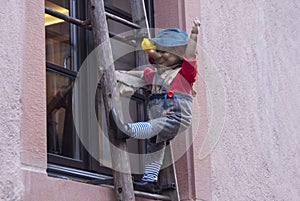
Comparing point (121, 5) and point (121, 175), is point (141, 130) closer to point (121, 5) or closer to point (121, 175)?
point (121, 175)

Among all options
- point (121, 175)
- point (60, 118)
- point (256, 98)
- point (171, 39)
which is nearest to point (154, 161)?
point (121, 175)

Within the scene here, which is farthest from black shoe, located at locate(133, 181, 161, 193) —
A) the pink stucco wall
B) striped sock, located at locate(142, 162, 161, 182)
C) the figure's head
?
the figure's head

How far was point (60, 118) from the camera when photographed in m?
5.34

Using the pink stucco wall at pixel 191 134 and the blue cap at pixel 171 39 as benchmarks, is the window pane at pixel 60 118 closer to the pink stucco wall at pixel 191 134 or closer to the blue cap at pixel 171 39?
the blue cap at pixel 171 39

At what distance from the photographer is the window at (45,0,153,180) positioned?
5223mm

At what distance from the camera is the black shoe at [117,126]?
195 inches

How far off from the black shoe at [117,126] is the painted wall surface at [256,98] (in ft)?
4.55

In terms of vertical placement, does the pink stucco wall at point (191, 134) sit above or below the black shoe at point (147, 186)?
above

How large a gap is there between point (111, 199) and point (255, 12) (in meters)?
2.98

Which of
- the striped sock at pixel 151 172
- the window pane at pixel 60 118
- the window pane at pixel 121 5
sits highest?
the window pane at pixel 121 5

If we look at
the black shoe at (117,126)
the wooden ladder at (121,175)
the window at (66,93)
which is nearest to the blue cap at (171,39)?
the wooden ladder at (121,175)

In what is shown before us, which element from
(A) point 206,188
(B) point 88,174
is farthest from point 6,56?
(A) point 206,188

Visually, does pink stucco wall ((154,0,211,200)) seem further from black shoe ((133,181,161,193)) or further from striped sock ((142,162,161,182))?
striped sock ((142,162,161,182))

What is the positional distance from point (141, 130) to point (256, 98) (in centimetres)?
225
